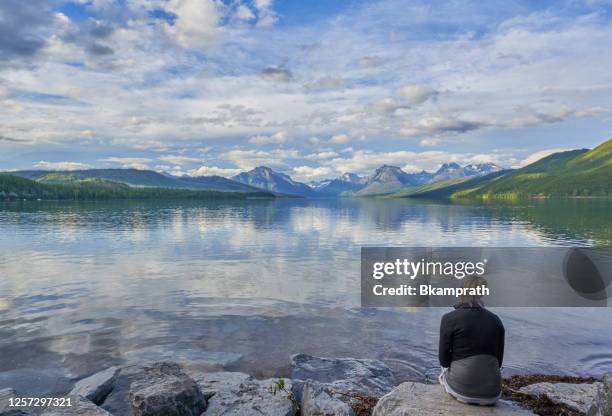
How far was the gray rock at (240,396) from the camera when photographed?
42.1ft

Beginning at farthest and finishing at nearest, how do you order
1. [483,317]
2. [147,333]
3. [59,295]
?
[59,295], [147,333], [483,317]

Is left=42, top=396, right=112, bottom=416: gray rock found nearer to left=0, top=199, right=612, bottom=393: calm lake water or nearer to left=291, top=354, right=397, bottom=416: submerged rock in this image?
left=0, top=199, right=612, bottom=393: calm lake water

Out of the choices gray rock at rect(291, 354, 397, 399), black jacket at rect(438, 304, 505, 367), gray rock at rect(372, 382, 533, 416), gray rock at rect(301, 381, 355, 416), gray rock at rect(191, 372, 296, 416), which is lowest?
gray rock at rect(291, 354, 397, 399)

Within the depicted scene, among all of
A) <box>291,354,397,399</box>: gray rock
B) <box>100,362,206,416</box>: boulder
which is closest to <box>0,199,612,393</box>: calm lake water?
<box>291,354,397,399</box>: gray rock

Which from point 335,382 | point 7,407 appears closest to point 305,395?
point 335,382

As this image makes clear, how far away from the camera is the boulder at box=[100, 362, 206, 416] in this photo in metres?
11.9

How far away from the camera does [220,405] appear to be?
526 inches

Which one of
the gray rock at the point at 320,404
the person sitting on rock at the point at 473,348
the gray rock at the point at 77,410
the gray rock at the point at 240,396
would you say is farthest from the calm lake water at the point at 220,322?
the person sitting on rock at the point at 473,348

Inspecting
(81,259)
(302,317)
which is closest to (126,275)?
A: (81,259)

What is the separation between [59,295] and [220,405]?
24106 millimetres

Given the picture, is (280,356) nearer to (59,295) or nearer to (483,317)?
(483,317)

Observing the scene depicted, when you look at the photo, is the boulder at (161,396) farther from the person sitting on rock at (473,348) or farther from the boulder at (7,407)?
the person sitting on rock at (473,348)

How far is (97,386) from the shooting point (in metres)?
14.9
